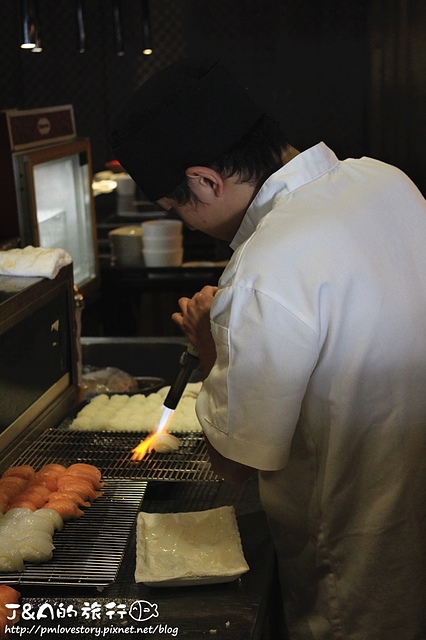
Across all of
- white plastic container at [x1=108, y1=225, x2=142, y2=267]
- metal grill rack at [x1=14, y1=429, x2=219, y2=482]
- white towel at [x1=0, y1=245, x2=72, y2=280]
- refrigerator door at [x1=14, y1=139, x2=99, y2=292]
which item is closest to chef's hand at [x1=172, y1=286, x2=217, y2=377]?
metal grill rack at [x1=14, y1=429, x2=219, y2=482]

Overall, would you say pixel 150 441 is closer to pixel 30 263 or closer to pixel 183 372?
pixel 183 372

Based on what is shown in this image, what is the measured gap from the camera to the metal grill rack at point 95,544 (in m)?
1.78

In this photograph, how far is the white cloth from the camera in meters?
1.71

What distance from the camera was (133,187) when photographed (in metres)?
7.22

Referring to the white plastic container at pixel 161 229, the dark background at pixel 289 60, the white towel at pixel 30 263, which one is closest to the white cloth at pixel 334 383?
the white towel at pixel 30 263

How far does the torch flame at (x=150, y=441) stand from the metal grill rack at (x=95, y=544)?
193 mm

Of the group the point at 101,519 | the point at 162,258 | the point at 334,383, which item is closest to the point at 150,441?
the point at 101,519

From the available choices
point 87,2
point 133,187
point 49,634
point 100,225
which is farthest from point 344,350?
point 87,2

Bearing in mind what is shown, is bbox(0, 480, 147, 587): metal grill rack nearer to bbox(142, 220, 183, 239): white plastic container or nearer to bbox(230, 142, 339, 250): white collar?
bbox(230, 142, 339, 250): white collar

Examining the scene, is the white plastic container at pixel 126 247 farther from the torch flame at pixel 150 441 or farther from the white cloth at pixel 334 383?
the white cloth at pixel 334 383

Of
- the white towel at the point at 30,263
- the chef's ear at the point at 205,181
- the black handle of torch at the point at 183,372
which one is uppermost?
the chef's ear at the point at 205,181

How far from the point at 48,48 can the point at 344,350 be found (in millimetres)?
5795

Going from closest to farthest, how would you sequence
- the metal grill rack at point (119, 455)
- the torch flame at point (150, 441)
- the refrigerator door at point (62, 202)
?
the metal grill rack at point (119, 455), the torch flame at point (150, 441), the refrigerator door at point (62, 202)

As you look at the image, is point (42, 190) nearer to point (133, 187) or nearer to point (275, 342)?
point (275, 342)
